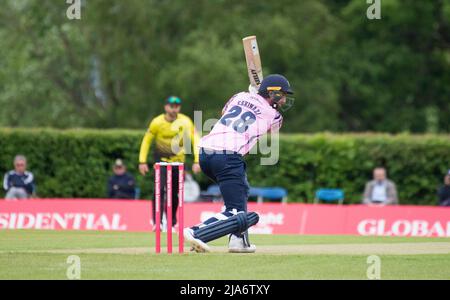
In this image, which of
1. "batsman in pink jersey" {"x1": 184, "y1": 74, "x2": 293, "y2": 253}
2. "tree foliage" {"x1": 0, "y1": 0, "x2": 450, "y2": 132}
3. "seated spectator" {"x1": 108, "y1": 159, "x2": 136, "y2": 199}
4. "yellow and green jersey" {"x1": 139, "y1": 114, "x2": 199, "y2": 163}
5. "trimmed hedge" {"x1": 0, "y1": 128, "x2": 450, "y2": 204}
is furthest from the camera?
"tree foliage" {"x1": 0, "y1": 0, "x2": 450, "y2": 132}

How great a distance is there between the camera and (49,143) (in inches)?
1034

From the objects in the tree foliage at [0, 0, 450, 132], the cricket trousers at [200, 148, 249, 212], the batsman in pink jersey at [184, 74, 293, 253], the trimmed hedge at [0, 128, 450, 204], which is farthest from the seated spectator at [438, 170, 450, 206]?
the tree foliage at [0, 0, 450, 132]

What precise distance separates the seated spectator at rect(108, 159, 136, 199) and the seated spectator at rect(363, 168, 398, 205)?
5.32 metres

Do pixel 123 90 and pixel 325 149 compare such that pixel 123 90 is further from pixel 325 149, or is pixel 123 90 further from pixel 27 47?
pixel 325 149

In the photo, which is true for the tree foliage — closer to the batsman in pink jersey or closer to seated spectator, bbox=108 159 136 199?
seated spectator, bbox=108 159 136 199

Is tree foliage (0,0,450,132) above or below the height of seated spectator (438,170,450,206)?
above

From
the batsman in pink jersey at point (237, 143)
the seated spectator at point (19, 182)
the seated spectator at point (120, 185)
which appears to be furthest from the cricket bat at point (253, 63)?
the seated spectator at point (120, 185)

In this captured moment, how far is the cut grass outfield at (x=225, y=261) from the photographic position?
1052 cm

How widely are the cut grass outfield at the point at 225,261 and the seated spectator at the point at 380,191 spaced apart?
26.3 feet

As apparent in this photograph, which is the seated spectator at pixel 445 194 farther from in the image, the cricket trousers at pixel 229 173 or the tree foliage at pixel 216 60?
the tree foliage at pixel 216 60

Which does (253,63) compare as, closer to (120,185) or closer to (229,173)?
(229,173)

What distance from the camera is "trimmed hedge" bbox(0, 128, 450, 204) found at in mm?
25250

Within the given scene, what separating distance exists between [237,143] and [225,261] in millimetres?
1539
